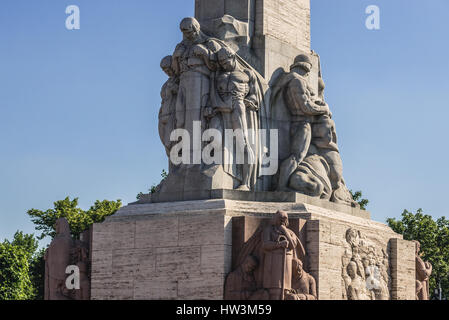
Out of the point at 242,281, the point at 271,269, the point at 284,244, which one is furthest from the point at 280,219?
the point at 242,281

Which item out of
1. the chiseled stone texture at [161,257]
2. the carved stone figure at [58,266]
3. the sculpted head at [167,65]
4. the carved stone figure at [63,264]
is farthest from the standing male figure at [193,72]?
the carved stone figure at [58,266]

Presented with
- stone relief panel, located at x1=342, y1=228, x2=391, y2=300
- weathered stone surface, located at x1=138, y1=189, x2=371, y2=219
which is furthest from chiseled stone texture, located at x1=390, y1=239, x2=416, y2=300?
weathered stone surface, located at x1=138, y1=189, x2=371, y2=219

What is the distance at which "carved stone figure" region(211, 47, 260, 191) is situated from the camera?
24.4 meters

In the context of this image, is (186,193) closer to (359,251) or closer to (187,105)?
(187,105)

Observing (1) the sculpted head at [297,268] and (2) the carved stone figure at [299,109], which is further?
(2) the carved stone figure at [299,109]

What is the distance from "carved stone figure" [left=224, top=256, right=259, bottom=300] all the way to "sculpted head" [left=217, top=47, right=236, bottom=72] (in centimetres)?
466

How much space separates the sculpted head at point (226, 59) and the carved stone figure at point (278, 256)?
3927 mm

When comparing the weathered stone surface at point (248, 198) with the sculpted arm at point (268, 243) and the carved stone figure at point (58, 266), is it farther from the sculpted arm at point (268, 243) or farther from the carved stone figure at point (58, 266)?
the carved stone figure at point (58, 266)

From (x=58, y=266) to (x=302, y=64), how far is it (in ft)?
24.1

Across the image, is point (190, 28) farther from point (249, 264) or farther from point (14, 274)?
point (14, 274)

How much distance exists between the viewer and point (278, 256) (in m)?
22.2

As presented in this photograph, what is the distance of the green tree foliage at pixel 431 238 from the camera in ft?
171

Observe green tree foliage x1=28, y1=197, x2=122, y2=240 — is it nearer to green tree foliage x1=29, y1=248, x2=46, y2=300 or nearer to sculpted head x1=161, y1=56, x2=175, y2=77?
green tree foliage x1=29, y1=248, x2=46, y2=300

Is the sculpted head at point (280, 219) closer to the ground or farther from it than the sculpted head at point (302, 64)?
closer to the ground
